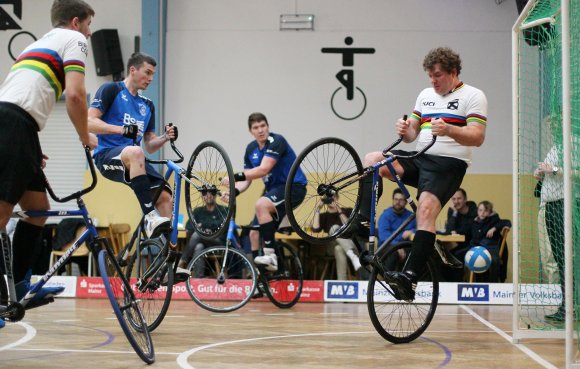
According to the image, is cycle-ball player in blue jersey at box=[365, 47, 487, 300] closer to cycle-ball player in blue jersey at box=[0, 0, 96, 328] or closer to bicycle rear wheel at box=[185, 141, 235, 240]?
bicycle rear wheel at box=[185, 141, 235, 240]

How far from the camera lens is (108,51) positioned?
41.7ft

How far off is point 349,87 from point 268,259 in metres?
5.52

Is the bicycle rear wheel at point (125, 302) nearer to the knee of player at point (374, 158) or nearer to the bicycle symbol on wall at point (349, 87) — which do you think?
the knee of player at point (374, 158)

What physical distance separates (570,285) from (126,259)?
334cm

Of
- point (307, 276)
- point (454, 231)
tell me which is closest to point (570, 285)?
point (454, 231)

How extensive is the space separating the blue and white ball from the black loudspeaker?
6236 millimetres

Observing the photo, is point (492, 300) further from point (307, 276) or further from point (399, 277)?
point (399, 277)

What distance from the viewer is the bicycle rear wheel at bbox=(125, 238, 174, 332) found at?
5.63m

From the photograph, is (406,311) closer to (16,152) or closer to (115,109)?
(115,109)

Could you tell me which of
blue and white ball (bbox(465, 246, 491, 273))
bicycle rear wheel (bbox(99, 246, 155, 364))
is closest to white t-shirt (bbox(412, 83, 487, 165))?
bicycle rear wheel (bbox(99, 246, 155, 364))

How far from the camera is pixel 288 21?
1291cm

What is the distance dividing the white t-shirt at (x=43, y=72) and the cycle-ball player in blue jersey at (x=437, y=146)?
215cm

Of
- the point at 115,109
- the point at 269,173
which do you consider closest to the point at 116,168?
the point at 115,109

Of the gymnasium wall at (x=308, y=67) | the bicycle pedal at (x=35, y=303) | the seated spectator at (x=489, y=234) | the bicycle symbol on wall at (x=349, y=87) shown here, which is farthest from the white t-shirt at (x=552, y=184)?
the bicycle symbol on wall at (x=349, y=87)
